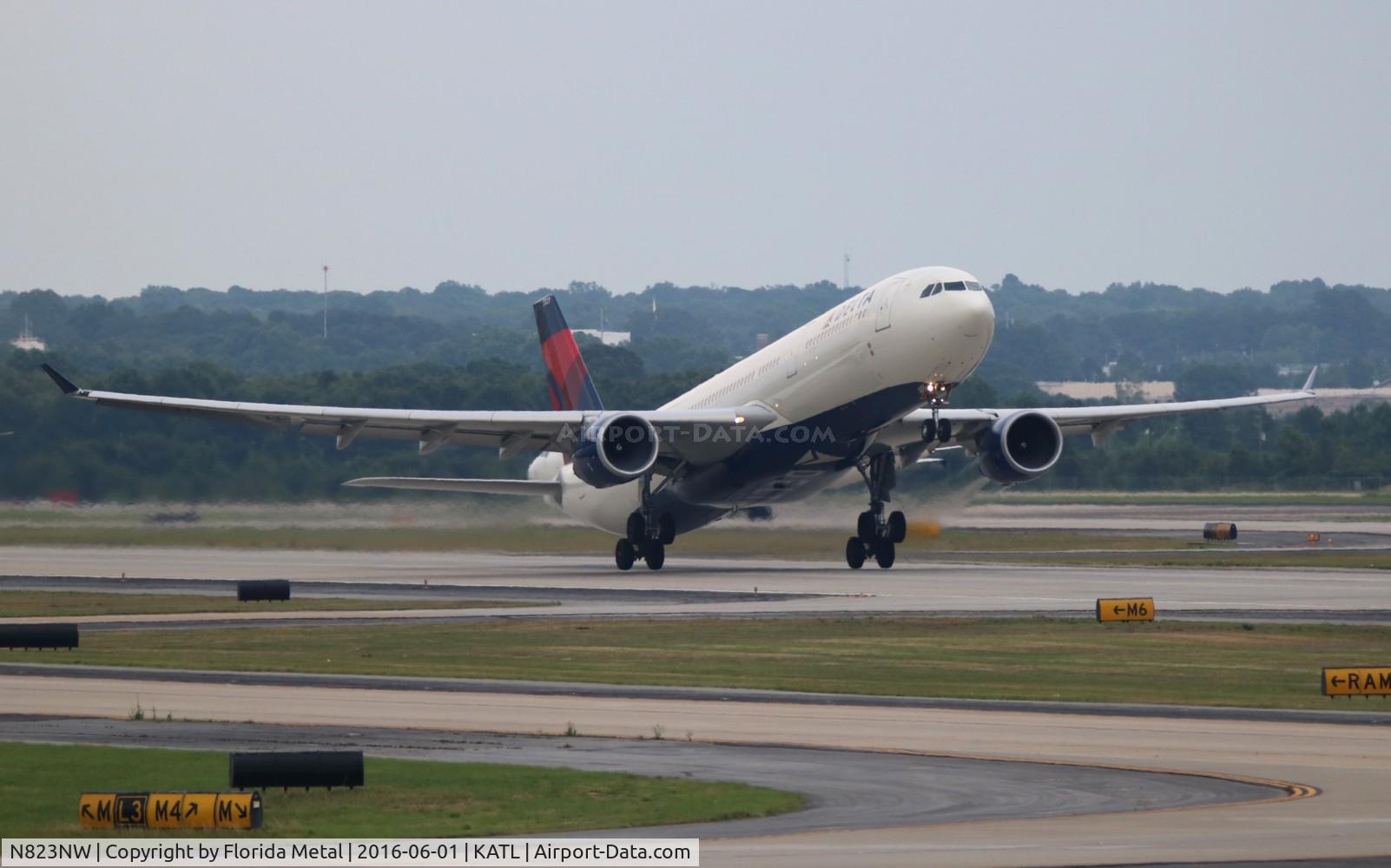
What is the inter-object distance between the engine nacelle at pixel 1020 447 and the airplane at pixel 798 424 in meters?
0.05

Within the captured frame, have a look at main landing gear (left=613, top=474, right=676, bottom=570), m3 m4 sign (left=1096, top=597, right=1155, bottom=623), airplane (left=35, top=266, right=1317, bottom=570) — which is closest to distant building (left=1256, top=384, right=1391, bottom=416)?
airplane (left=35, top=266, right=1317, bottom=570)

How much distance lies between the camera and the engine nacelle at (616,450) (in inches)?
1909

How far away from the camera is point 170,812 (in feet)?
52.9

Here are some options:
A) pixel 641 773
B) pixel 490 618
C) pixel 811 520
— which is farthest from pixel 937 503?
pixel 641 773

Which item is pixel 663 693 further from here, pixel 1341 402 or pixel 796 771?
pixel 1341 402

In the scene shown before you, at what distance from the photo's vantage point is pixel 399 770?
1930 cm

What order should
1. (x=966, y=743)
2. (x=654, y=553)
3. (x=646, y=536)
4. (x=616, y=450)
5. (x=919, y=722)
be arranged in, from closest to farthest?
(x=966, y=743) < (x=919, y=722) < (x=616, y=450) < (x=654, y=553) < (x=646, y=536)

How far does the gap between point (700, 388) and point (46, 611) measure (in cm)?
2109

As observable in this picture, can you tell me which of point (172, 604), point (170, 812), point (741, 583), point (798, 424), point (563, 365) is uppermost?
point (563, 365)

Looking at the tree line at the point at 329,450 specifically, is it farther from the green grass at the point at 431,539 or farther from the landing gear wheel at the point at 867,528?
the landing gear wheel at the point at 867,528

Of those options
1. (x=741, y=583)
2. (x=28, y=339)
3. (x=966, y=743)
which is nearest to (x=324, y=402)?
(x=741, y=583)

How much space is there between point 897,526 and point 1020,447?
4.08 m

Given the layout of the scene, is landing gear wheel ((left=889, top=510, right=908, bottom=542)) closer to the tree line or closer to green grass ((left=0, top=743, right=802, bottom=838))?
the tree line

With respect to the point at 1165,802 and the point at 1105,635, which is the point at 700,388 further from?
the point at 1165,802
